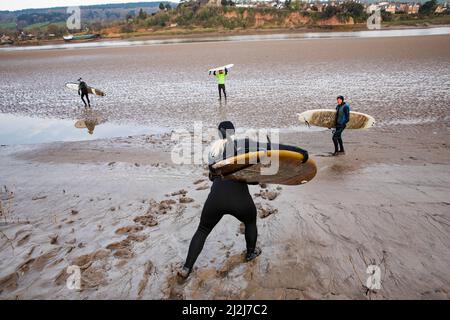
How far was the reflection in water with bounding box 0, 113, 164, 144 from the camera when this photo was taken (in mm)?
10742

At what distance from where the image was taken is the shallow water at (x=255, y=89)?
1207 cm

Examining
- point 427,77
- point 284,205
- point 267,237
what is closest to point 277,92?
point 427,77

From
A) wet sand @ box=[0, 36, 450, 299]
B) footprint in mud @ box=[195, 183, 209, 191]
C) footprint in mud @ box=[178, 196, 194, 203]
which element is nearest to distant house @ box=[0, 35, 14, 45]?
wet sand @ box=[0, 36, 450, 299]

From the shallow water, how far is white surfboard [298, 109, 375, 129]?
591mm

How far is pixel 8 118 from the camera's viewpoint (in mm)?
14273

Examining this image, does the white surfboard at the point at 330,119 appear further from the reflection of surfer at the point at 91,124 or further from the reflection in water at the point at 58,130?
the reflection of surfer at the point at 91,124

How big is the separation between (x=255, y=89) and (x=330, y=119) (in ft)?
25.6

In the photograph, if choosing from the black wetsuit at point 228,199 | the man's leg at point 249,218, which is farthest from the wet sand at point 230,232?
the black wetsuit at point 228,199

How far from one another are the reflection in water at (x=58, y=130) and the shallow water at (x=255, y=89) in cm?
49

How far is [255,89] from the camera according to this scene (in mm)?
17062

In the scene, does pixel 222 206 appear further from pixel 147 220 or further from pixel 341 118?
pixel 341 118

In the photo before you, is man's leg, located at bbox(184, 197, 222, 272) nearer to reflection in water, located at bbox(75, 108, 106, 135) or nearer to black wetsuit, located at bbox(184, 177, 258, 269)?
black wetsuit, located at bbox(184, 177, 258, 269)

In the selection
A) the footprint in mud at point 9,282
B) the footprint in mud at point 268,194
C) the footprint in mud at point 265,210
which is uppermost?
the footprint in mud at point 268,194

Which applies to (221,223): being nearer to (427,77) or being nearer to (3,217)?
(3,217)
